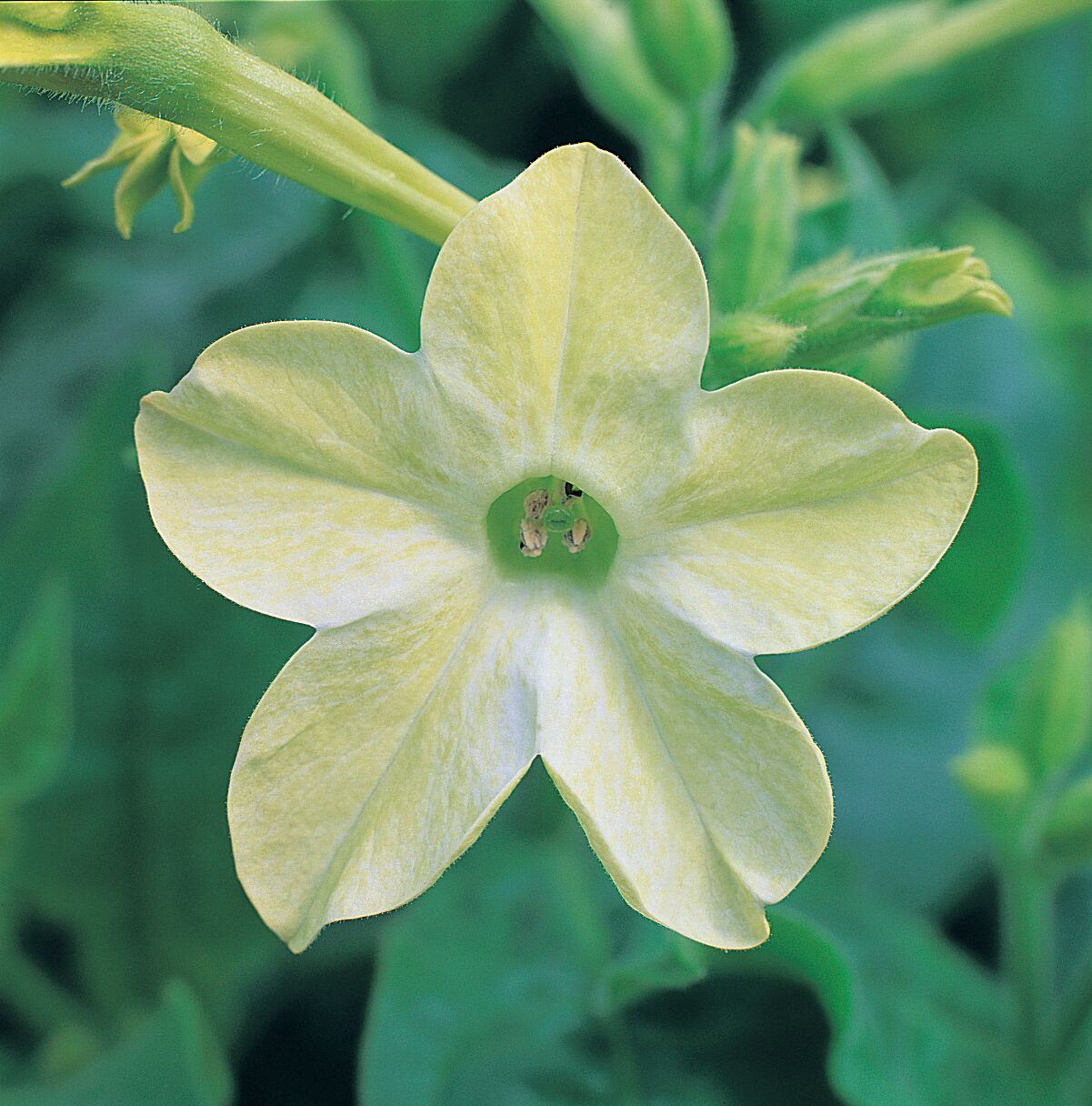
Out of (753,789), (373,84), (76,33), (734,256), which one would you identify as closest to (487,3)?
(373,84)

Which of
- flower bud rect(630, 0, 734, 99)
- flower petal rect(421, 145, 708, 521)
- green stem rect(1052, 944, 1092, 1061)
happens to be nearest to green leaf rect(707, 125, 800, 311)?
flower bud rect(630, 0, 734, 99)

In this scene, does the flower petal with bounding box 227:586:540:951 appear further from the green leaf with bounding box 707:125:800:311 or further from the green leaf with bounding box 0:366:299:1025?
the green leaf with bounding box 0:366:299:1025

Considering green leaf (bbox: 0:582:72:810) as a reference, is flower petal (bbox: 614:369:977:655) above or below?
above

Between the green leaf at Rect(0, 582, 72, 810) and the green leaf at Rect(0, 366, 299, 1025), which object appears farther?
the green leaf at Rect(0, 366, 299, 1025)

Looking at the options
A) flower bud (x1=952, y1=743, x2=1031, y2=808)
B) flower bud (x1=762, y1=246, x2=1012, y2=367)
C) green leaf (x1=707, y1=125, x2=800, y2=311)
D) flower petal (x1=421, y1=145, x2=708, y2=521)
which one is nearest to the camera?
flower petal (x1=421, y1=145, x2=708, y2=521)

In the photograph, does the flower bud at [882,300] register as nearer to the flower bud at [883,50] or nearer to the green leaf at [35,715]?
the flower bud at [883,50]

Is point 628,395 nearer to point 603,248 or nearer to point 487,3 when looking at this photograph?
point 603,248

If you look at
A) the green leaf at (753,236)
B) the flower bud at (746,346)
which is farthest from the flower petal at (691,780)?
the green leaf at (753,236)
